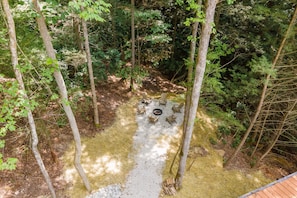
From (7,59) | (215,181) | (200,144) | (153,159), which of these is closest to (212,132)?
(200,144)

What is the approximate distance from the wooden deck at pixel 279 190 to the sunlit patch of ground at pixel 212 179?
7.01 ft

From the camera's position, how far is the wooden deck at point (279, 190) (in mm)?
6707

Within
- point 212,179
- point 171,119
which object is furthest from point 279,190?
point 171,119

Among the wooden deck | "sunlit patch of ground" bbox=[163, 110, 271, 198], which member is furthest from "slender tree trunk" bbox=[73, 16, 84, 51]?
the wooden deck

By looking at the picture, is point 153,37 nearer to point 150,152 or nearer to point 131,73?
point 131,73

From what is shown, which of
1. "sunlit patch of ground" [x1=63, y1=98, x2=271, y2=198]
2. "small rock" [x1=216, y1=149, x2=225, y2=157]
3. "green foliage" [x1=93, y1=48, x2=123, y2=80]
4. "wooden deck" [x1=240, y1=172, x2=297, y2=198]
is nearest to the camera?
"wooden deck" [x1=240, y1=172, x2=297, y2=198]

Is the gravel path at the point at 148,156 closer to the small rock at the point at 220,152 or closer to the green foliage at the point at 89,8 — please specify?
the small rock at the point at 220,152

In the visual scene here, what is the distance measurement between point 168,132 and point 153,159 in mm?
2082

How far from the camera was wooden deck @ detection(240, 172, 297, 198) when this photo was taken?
6707 millimetres

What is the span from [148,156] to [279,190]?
5410 mm

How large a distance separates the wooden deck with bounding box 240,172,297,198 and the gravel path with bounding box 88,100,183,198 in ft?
12.1

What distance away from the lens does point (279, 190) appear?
272 inches

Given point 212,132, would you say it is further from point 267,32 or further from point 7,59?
point 7,59

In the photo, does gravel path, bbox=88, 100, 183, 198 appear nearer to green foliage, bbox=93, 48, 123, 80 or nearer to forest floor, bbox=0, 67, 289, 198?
forest floor, bbox=0, 67, 289, 198
